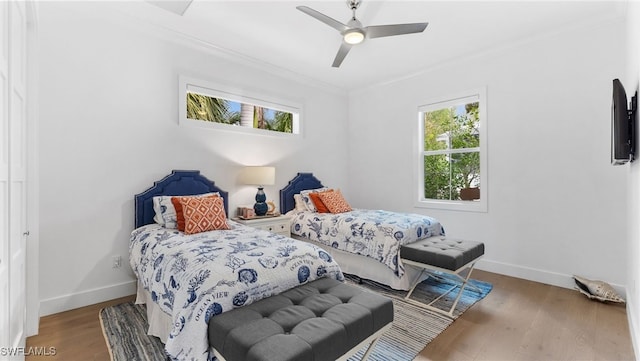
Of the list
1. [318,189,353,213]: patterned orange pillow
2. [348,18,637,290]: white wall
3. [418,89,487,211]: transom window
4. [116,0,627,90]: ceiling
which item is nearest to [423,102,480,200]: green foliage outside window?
[418,89,487,211]: transom window

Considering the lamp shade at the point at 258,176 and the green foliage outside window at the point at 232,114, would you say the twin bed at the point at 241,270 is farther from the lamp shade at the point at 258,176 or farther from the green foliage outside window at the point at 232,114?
the green foliage outside window at the point at 232,114

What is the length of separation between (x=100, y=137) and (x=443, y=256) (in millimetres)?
3261

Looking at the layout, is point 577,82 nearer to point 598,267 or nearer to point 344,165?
point 598,267

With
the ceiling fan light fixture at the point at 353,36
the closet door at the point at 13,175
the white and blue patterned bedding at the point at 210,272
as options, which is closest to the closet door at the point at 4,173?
the closet door at the point at 13,175

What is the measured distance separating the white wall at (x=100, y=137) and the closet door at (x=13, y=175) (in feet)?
1.69

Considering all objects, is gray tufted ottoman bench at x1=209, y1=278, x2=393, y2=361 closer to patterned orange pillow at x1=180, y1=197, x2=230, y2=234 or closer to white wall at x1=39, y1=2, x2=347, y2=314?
patterned orange pillow at x1=180, y1=197, x2=230, y2=234

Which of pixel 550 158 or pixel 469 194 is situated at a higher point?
pixel 550 158

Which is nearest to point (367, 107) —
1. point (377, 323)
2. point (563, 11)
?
point (563, 11)

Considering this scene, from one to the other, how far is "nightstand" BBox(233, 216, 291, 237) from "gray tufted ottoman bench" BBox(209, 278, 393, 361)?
5.79 feet

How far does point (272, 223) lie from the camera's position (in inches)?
139

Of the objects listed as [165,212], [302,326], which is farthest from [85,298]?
[302,326]

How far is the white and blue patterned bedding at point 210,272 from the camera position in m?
1.47

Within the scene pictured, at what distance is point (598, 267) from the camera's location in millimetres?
2846

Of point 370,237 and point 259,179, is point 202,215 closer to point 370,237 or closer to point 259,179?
point 259,179
